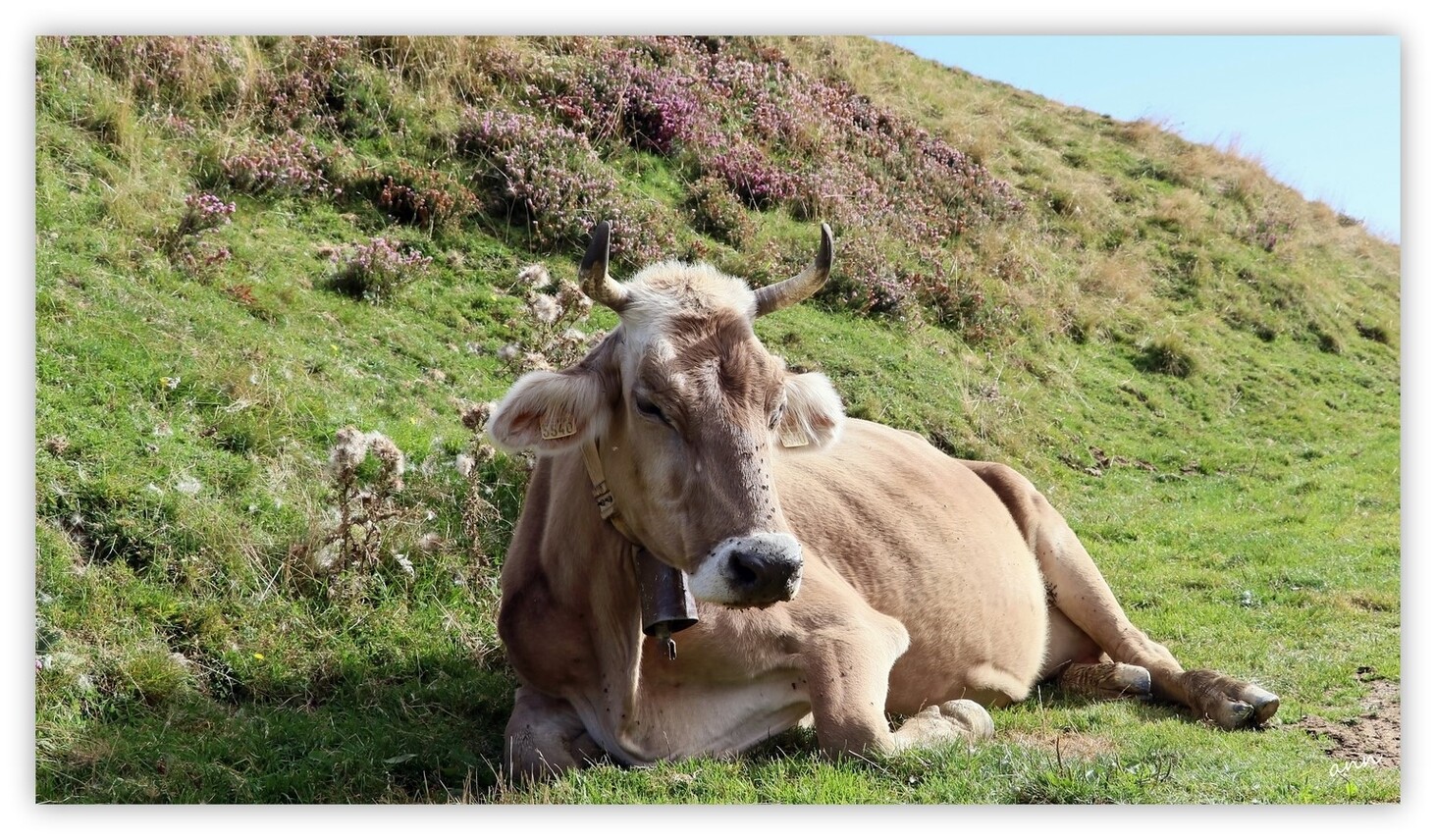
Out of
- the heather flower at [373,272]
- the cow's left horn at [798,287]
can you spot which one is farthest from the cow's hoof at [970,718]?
the heather flower at [373,272]

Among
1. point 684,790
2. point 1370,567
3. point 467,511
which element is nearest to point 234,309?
point 467,511

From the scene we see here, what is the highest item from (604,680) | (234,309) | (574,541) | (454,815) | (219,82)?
(219,82)

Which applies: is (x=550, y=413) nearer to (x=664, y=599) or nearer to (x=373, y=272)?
(x=664, y=599)

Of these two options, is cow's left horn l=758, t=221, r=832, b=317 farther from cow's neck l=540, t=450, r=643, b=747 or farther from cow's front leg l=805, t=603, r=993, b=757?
cow's front leg l=805, t=603, r=993, b=757

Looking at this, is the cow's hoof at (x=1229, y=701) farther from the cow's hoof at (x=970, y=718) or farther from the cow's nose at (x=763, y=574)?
the cow's nose at (x=763, y=574)

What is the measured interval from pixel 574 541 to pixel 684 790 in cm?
107

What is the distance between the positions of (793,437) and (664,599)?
82 cm

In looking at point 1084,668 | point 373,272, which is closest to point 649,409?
point 1084,668

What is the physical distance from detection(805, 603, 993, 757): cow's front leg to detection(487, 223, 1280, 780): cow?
0.01 meters

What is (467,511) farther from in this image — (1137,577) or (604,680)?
(1137,577)

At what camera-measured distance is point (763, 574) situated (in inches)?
158

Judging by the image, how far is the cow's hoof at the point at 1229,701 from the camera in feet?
19.6

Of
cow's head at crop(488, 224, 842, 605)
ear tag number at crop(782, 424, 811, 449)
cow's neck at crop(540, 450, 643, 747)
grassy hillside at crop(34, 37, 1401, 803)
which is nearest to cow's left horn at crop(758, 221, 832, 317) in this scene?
cow's head at crop(488, 224, 842, 605)

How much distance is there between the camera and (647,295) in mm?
4660
